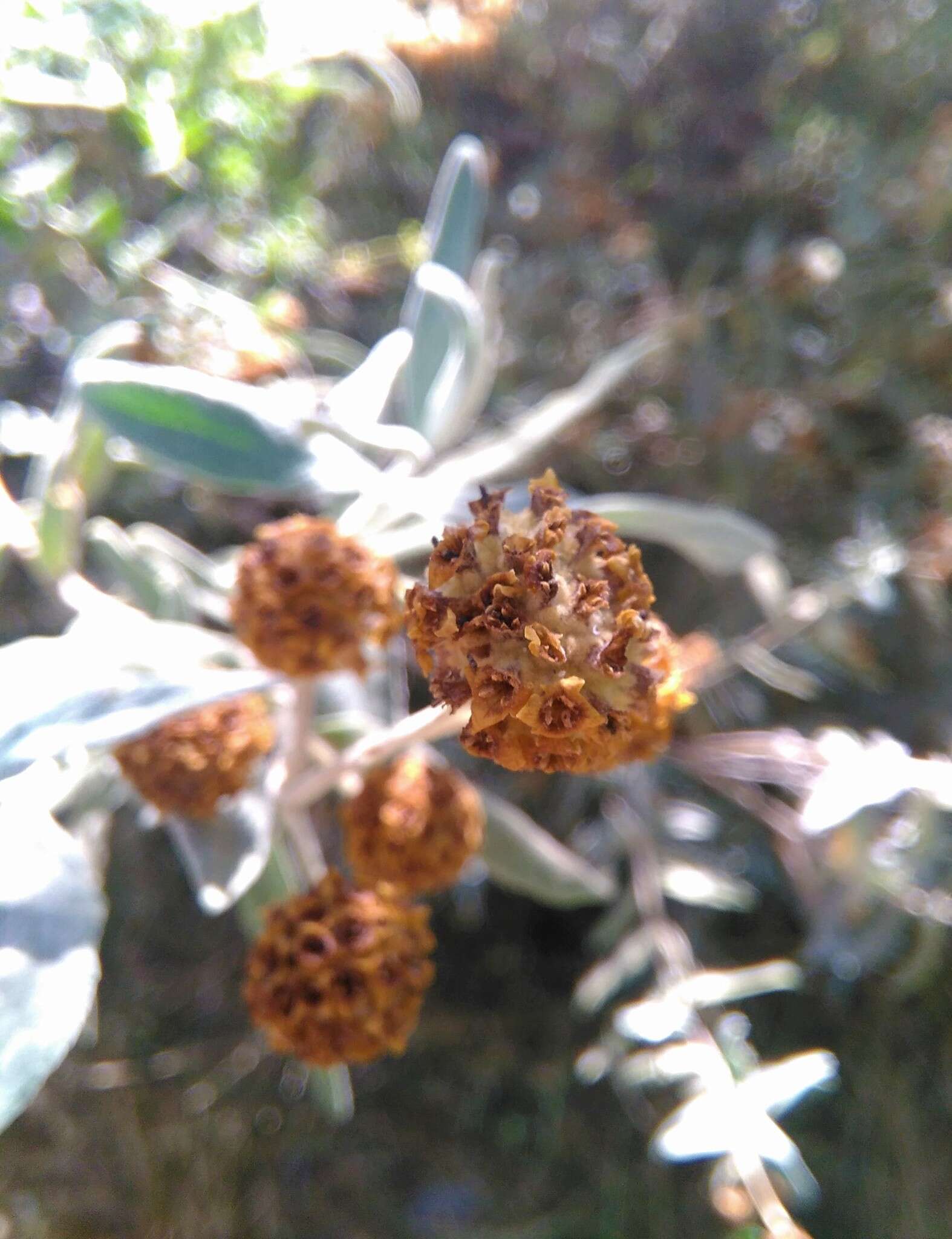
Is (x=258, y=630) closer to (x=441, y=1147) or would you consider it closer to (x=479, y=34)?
(x=441, y=1147)

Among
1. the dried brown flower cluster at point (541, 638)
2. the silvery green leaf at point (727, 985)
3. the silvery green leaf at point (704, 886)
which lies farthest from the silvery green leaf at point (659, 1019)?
the dried brown flower cluster at point (541, 638)

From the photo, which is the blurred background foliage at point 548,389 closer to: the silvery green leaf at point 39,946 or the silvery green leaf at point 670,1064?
the silvery green leaf at point 670,1064

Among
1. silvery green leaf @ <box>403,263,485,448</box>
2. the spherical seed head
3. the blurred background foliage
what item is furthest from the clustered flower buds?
the blurred background foliage

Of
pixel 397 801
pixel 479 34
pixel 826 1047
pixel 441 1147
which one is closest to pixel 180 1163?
pixel 441 1147

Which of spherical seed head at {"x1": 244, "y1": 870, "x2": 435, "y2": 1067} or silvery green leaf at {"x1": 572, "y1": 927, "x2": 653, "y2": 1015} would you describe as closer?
spherical seed head at {"x1": 244, "y1": 870, "x2": 435, "y2": 1067}

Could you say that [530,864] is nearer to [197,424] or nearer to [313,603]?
[313,603]

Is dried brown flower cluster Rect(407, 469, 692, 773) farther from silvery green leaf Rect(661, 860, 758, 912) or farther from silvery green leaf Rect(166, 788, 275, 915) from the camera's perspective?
silvery green leaf Rect(661, 860, 758, 912)
